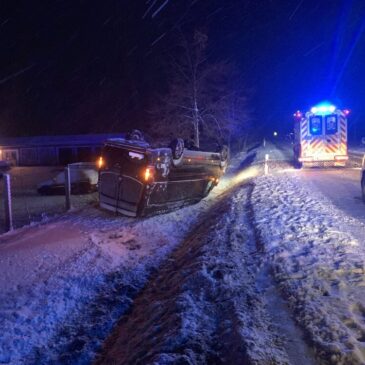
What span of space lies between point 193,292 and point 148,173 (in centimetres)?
569

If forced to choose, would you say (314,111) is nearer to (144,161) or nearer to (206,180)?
(206,180)

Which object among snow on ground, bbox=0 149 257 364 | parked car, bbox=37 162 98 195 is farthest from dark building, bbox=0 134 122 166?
snow on ground, bbox=0 149 257 364

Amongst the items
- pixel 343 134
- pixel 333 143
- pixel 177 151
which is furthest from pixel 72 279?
pixel 343 134

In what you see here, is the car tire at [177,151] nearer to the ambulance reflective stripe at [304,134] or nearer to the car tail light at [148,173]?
the car tail light at [148,173]

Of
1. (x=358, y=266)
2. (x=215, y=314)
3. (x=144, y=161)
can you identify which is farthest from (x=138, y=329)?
(x=144, y=161)

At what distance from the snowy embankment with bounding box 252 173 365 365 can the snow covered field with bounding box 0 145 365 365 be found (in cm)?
2

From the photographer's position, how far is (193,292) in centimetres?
610

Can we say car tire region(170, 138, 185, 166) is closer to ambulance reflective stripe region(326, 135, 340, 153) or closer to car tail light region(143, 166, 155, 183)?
car tail light region(143, 166, 155, 183)

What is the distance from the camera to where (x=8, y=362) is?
505 centimetres

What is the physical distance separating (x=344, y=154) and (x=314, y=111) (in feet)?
8.44

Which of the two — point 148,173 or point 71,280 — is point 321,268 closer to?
point 71,280

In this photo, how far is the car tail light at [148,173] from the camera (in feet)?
37.2

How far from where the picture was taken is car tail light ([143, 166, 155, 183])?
11.4 meters

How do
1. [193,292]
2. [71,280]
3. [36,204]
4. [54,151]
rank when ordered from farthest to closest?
[54,151], [36,204], [71,280], [193,292]
